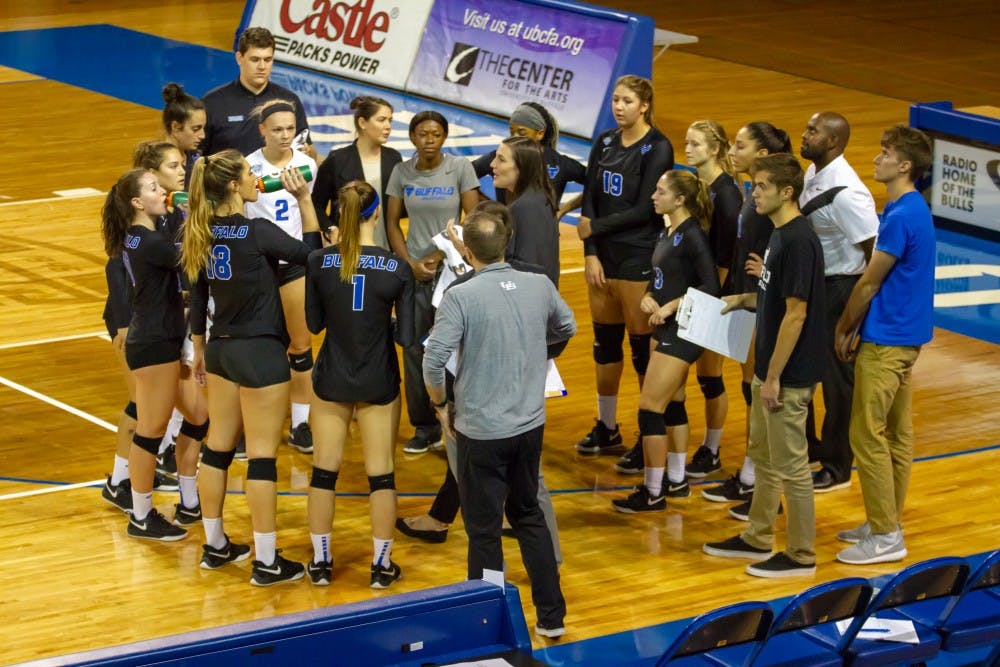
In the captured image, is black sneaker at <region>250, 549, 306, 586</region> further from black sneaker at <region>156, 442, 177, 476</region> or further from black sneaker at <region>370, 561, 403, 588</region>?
black sneaker at <region>156, 442, 177, 476</region>

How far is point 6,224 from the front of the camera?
1331 centimetres

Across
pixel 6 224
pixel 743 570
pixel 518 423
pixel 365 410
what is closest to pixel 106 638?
pixel 365 410

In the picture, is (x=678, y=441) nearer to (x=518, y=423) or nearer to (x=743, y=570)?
(x=743, y=570)

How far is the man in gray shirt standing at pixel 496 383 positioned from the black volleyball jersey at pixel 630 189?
193cm

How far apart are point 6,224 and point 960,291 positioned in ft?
25.8

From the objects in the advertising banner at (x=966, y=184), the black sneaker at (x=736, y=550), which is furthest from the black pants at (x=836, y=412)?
the advertising banner at (x=966, y=184)

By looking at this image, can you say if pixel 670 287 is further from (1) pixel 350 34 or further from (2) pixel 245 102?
(1) pixel 350 34

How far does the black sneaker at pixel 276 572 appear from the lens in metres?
7.05

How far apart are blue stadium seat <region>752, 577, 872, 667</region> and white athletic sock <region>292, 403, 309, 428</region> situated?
3952 millimetres

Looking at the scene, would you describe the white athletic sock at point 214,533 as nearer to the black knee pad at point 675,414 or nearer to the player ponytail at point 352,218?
the player ponytail at point 352,218

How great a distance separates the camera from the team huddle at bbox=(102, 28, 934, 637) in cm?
644

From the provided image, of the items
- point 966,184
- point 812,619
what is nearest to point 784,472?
point 812,619

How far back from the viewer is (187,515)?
7.76 meters

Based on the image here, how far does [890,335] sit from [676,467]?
1.52 meters
